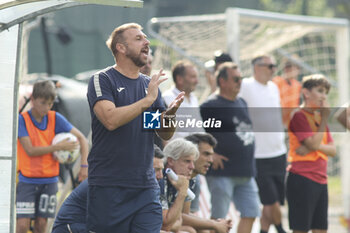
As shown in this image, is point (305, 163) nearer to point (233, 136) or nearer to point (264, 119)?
point (233, 136)

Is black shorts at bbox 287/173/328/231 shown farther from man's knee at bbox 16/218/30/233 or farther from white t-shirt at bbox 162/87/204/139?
man's knee at bbox 16/218/30/233

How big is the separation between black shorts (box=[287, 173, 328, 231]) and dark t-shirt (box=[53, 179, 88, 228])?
284 centimetres

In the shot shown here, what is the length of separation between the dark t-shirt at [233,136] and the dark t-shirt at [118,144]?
124 inches

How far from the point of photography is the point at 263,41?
520 inches

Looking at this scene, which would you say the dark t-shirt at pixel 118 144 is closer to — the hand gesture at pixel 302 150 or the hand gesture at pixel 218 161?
the hand gesture at pixel 218 161

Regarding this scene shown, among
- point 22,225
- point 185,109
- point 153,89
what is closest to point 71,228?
point 153,89

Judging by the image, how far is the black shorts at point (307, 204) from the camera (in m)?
7.48

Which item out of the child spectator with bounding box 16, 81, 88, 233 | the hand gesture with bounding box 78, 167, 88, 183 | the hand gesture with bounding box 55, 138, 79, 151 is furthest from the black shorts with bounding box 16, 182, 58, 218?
the hand gesture with bounding box 55, 138, 79, 151

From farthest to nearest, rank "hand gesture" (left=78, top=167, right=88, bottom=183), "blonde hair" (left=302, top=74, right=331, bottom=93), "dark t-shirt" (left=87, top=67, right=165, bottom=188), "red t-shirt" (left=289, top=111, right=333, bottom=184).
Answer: "blonde hair" (left=302, top=74, right=331, bottom=93)
"red t-shirt" (left=289, top=111, right=333, bottom=184)
"hand gesture" (left=78, top=167, right=88, bottom=183)
"dark t-shirt" (left=87, top=67, right=165, bottom=188)

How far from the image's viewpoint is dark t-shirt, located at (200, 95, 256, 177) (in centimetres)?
790

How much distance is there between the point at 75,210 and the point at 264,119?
155 inches

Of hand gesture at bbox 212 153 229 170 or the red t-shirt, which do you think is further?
hand gesture at bbox 212 153 229 170

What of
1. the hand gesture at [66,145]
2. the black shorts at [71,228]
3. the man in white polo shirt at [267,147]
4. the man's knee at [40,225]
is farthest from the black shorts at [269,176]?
the black shorts at [71,228]

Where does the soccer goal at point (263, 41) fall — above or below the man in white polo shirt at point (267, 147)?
above
